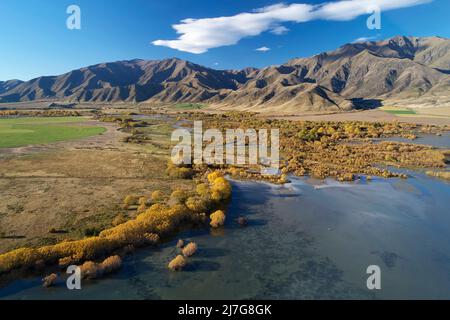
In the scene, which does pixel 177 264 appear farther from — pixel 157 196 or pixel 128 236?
pixel 157 196

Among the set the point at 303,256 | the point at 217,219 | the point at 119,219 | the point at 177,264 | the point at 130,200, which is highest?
the point at 130,200

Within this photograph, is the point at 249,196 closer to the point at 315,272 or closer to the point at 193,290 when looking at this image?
the point at 315,272

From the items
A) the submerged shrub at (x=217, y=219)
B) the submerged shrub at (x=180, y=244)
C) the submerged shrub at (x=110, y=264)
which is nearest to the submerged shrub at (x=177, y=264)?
the submerged shrub at (x=180, y=244)

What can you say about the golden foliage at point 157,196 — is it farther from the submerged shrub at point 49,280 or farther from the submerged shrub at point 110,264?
the submerged shrub at point 49,280

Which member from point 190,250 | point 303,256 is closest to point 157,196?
point 190,250
